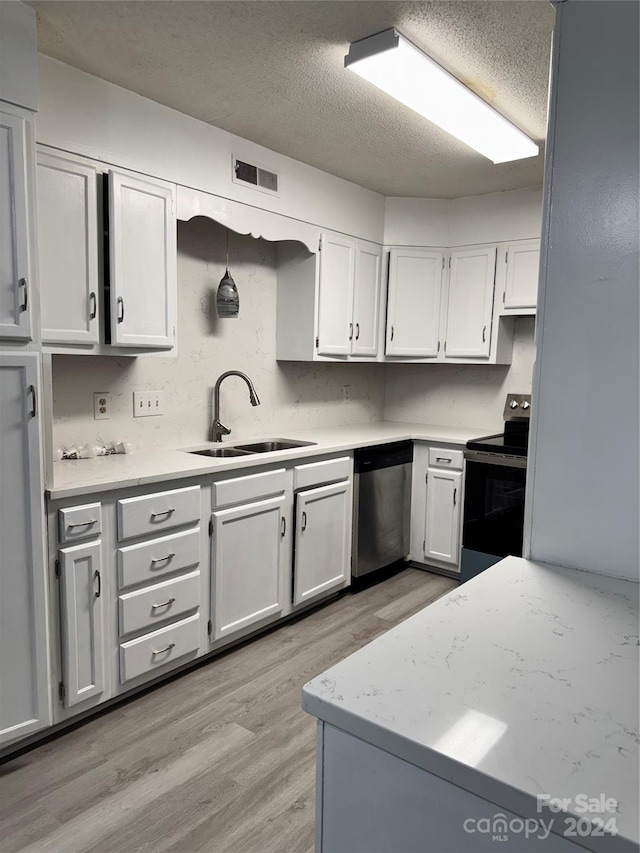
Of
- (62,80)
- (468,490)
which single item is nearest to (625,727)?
(62,80)

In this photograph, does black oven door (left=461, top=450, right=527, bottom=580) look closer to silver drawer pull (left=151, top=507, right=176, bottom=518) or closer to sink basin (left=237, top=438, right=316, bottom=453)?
sink basin (left=237, top=438, right=316, bottom=453)

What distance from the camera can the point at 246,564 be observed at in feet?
9.19

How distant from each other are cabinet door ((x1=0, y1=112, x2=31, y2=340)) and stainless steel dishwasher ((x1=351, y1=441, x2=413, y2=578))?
2.05 meters

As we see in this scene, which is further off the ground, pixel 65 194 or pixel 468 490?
pixel 65 194

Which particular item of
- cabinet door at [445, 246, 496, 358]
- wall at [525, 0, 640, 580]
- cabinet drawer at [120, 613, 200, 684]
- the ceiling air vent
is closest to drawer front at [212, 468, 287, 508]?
cabinet drawer at [120, 613, 200, 684]

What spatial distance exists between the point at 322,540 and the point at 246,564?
1.92 ft

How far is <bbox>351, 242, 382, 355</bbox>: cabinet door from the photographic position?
150 inches

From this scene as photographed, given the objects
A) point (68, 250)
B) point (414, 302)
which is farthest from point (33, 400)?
point (414, 302)

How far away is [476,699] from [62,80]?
8.11 ft

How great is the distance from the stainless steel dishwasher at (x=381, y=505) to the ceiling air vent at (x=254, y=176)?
1538mm

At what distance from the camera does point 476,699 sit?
2.57 feet

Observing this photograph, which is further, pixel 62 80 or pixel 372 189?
pixel 372 189

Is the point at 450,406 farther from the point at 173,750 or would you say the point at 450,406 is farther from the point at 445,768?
the point at 445,768

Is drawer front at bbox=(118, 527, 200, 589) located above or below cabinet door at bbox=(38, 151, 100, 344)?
below
